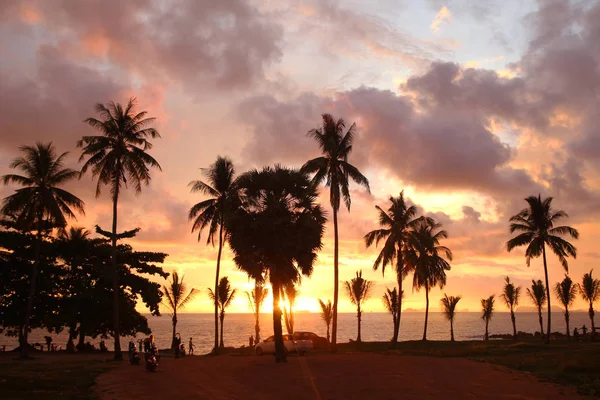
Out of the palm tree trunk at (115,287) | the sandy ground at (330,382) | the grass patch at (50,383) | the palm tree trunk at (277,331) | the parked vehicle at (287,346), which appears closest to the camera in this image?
the grass patch at (50,383)

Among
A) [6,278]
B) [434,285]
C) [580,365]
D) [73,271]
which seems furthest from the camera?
[434,285]

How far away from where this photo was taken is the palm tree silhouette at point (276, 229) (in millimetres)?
30547

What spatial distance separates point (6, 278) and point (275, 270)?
2705cm

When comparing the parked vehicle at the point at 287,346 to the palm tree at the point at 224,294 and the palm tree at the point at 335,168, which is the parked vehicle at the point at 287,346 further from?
the palm tree at the point at 224,294

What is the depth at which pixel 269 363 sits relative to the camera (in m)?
29.5

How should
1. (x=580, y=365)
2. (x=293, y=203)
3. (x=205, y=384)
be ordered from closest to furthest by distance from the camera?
(x=205, y=384) → (x=580, y=365) → (x=293, y=203)

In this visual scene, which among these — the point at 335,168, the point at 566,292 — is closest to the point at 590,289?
the point at 566,292

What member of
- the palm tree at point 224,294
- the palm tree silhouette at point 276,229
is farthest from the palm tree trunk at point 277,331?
the palm tree at point 224,294

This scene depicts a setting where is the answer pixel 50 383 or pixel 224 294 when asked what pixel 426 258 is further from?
pixel 50 383

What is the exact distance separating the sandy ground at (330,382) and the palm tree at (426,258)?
2258 cm

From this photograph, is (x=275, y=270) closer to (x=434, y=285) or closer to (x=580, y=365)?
(x=580, y=365)

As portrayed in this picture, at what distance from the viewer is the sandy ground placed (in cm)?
1789

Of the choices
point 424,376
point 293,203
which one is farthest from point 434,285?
point 424,376

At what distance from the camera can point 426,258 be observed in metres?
54.2
